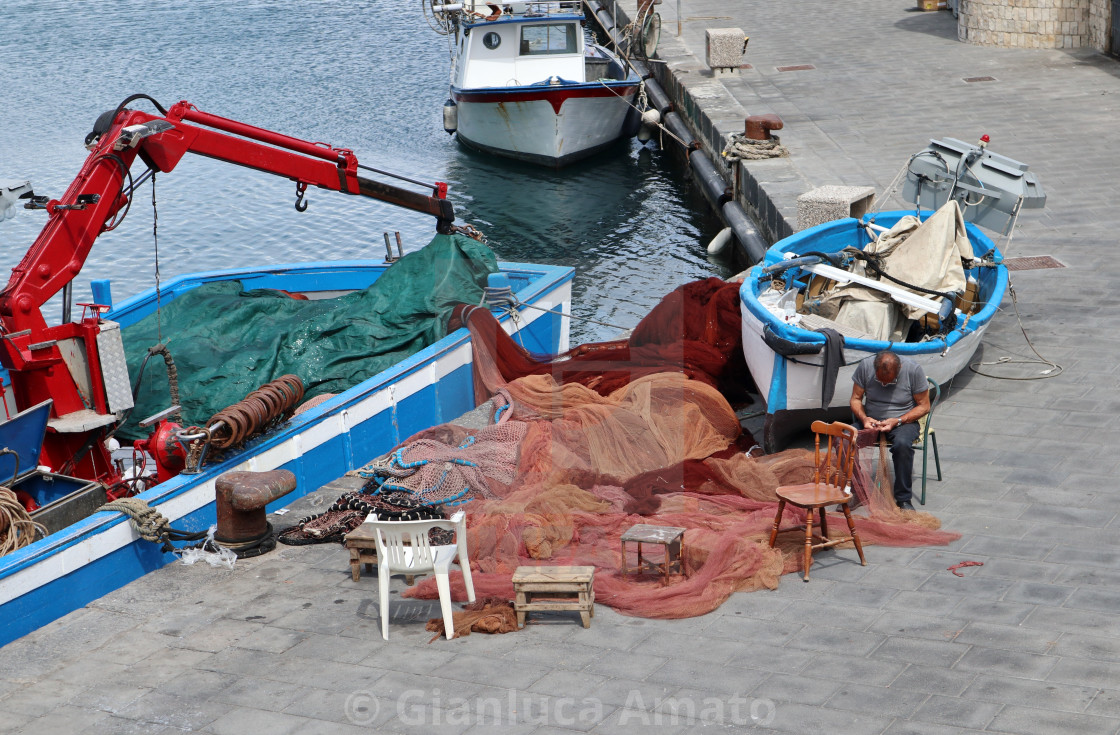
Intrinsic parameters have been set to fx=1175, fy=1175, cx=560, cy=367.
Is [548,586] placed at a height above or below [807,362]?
below

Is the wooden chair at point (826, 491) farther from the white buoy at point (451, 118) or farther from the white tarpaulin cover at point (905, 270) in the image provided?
the white buoy at point (451, 118)

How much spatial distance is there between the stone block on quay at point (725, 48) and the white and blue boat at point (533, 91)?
2.08 m

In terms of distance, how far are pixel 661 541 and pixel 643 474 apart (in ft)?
5.23

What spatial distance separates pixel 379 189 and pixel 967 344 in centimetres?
539

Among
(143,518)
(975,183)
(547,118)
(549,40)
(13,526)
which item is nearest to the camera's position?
(13,526)

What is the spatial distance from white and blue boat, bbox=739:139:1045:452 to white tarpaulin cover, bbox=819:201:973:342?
18 millimetres

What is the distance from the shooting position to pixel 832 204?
1214 cm

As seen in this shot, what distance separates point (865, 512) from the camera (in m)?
7.70

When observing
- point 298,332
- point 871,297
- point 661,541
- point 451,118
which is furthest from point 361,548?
point 451,118

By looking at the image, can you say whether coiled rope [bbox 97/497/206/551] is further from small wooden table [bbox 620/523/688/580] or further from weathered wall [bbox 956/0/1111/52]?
weathered wall [bbox 956/0/1111/52]

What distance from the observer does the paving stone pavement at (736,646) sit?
5.62 m

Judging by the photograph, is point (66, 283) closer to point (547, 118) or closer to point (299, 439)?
point (299, 439)

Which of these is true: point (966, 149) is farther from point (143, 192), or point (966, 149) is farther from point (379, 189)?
point (143, 192)

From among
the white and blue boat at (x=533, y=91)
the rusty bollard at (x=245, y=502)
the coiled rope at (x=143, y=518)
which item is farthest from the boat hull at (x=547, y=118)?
the coiled rope at (x=143, y=518)
